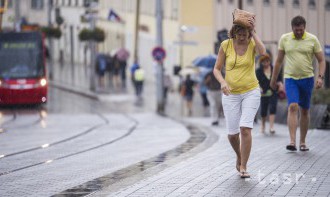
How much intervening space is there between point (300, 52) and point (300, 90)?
514 millimetres

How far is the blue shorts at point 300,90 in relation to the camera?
15.5m

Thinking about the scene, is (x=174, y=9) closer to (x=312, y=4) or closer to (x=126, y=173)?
(x=312, y=4)

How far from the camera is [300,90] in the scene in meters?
15.7

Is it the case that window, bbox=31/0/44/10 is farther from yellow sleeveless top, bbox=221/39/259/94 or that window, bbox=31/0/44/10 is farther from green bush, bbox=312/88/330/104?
yellow sleeveless top, bbox=221/39/259/94

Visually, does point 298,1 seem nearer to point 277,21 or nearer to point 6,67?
point 277,21

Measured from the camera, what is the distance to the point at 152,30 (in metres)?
66.6

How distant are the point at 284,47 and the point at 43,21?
3578 inches

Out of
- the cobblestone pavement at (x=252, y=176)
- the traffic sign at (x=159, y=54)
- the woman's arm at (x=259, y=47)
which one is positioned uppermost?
the woman's arm at (x=259, y=47)

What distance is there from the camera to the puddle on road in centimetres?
1191

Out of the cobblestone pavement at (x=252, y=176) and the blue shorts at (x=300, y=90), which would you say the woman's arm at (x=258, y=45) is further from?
the blue shorts at (x=300, y=90)

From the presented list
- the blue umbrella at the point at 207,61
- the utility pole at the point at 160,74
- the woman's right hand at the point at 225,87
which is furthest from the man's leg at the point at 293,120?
the blue umbrella at the point at 207,61

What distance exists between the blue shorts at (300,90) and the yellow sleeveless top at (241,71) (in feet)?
9.38

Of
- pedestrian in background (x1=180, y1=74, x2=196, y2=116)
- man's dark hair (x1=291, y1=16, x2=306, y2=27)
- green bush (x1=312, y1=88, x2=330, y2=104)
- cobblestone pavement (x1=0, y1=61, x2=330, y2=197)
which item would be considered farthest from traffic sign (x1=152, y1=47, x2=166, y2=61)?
man's dark hair (x1=291, y1=16, x2=306, y2=27)

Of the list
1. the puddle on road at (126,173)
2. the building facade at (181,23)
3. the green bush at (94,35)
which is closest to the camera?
the puddle on road at (126,173)
